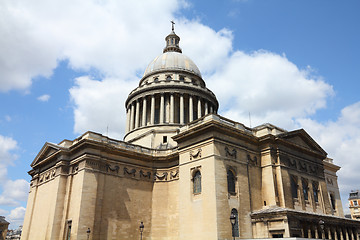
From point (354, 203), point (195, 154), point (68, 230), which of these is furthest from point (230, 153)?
point (354, 203)

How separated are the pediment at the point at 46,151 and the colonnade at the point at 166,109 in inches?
536

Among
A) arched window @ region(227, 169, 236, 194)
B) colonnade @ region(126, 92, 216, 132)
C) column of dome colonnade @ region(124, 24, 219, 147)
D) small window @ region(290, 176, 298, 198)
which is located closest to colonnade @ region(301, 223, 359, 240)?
small window @ region(290, 176, 298, 198)

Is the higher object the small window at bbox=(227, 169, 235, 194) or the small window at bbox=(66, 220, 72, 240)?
the small window at bbox=(227, 169, 235, 194)

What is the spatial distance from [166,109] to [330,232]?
27612mm

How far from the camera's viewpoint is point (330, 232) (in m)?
30.8

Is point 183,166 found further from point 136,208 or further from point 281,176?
point 281,176

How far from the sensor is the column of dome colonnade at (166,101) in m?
46.3

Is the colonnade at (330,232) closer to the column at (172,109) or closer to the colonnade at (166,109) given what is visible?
the colonnade at (166,109)

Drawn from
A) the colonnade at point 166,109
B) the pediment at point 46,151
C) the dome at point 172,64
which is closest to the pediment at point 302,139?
the colonnade at point 166,109

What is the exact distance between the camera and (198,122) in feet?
109

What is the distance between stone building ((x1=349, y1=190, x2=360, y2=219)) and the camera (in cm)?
A: 8509

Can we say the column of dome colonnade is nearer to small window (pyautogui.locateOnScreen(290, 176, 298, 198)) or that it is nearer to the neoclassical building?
the neoclassical building

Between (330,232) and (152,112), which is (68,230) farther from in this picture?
(330,232)

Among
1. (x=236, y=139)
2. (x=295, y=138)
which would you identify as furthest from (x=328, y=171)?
(x=236, y=139)
